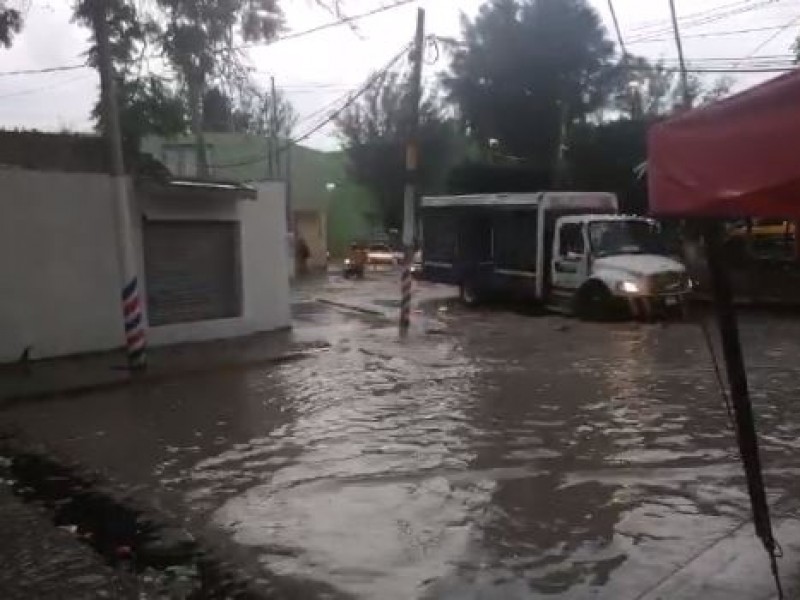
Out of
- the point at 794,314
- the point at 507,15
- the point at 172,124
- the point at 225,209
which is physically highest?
the point at 507,15

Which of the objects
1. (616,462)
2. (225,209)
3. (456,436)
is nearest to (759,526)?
(616,462)

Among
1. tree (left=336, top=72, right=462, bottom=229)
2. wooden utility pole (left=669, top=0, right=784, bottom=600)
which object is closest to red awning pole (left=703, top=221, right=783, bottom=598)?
wooden utility pole (left=669, top=0, right=784, bottom=600)

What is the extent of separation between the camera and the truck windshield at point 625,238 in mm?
21328

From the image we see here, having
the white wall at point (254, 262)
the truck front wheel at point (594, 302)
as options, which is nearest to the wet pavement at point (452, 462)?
the white wall at point (254, 262)

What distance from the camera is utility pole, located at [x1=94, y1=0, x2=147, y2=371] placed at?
1375 cm

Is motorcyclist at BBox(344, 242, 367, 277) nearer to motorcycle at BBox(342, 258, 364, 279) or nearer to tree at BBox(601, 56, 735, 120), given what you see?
motorcycle at BBox(342, 258, 364, 279)

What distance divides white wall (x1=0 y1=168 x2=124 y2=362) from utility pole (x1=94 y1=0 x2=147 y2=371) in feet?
6.72

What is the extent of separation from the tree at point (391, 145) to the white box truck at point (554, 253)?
90.9 feet

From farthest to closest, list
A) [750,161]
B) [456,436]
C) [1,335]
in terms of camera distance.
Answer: [1,335]
[456,436]
[750,161]

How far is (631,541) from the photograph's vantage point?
6.10m

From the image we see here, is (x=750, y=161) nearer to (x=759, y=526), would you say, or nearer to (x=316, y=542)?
(x=759, y=526)

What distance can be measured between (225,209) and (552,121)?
26504mm

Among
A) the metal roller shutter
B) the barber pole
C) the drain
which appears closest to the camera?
the drain

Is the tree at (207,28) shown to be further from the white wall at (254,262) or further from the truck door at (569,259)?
the truck door at (569,259)
